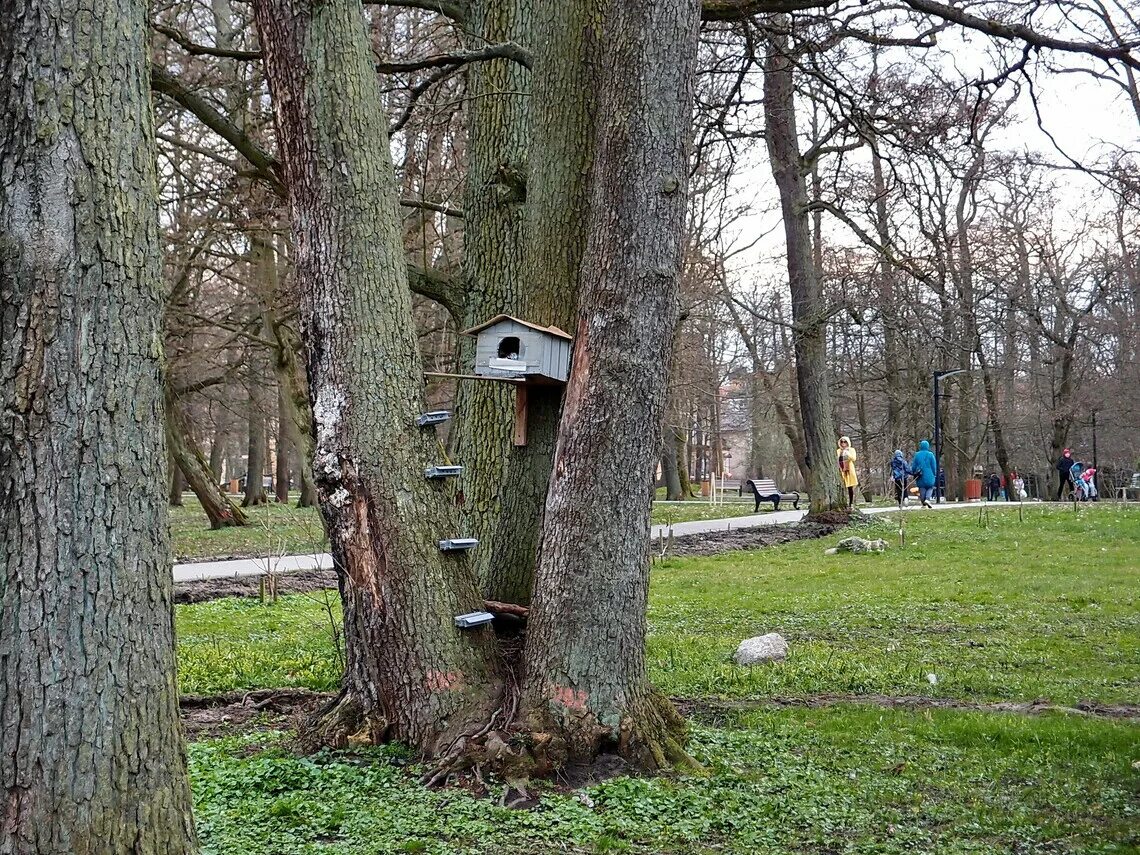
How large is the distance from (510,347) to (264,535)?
14658 millimetres

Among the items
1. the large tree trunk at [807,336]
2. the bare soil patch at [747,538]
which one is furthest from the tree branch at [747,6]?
the large tree trunk at [807,336]

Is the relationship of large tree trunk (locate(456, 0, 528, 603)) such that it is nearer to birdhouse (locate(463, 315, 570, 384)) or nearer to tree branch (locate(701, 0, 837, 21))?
birdhouse (locate(463, 315, 570, 384))

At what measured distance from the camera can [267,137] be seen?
1570 centimetres

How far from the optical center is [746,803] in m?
4.48

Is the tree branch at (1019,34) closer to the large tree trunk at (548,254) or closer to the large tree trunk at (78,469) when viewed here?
the large tree trunk at (548,254)

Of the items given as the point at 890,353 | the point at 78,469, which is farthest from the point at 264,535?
the point at 890,353

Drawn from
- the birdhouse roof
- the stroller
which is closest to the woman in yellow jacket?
the stroller

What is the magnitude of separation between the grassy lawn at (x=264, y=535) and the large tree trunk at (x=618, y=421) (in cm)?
693

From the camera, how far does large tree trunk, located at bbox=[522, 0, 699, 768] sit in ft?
15.4

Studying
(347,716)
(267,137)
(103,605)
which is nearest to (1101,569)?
(347,716)

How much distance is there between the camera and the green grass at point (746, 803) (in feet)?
13.2

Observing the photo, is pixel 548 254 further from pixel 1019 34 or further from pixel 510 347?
pixel 1019 34

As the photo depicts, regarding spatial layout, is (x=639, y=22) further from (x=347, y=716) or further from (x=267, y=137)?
(x=267, y=137)

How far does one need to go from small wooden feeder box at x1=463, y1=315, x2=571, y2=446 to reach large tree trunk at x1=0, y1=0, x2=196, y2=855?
258 cm
